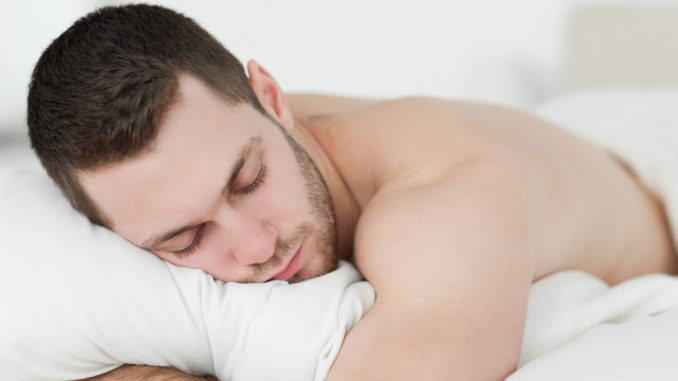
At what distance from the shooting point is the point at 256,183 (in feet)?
3.20

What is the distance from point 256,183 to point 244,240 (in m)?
0.09

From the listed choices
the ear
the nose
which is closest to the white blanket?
the nose

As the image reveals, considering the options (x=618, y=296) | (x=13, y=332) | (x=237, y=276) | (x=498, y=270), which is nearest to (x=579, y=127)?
(x=618, y=296)

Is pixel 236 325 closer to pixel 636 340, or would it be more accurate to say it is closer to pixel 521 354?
pixel 521 354

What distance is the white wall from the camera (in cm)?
287

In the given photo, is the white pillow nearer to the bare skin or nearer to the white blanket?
the bare skin

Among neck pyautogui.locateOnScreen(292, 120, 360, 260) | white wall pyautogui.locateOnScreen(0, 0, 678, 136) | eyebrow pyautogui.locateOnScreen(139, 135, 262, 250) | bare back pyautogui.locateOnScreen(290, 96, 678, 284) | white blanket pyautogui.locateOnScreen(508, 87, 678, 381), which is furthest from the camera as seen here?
white wall pyautogui.locateOnScreen(0, 0, 678, 136)

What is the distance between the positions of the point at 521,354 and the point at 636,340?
0.16 m

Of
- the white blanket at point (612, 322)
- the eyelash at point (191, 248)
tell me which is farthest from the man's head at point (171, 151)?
the white blanket at point (612, 322)

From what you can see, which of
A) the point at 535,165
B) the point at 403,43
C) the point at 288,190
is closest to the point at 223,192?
the point at 288,190

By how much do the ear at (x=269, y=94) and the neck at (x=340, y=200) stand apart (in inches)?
1.8

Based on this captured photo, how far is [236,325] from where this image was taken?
2.91ft

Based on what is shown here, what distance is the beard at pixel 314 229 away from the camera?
98 centimetres

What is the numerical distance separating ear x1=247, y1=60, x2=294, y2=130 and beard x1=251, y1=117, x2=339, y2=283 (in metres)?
0.04
